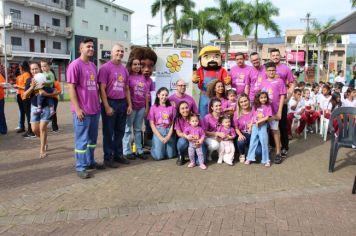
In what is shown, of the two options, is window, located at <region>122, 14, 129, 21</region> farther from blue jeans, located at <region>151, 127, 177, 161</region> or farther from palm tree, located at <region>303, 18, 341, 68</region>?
blue jeans, located at <region>151, 127, 177, 161</region>

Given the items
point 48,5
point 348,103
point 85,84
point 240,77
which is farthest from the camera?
point 48,5

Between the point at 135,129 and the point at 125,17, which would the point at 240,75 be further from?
the point at 125,17

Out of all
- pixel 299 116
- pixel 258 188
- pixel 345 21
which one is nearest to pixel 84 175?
pixel 258 188

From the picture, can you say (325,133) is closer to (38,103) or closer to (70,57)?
(38,103)

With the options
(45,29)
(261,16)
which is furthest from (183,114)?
(45,29)

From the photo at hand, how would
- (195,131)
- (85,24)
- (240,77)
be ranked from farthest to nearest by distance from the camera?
(85,24)
(240,77)
(195,131)

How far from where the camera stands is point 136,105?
6.34m

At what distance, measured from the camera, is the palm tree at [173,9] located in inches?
1574

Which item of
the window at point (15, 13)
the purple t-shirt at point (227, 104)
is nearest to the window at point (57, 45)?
the window at point (15, 13)

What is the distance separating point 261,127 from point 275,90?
766 mm

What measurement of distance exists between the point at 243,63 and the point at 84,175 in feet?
12.3

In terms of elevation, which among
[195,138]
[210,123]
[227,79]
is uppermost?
[227,79]

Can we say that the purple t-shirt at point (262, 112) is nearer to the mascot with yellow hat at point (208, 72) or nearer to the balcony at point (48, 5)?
the mascot with yellow hat at point (208, 72)

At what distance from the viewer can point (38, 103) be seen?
644 centimetres
